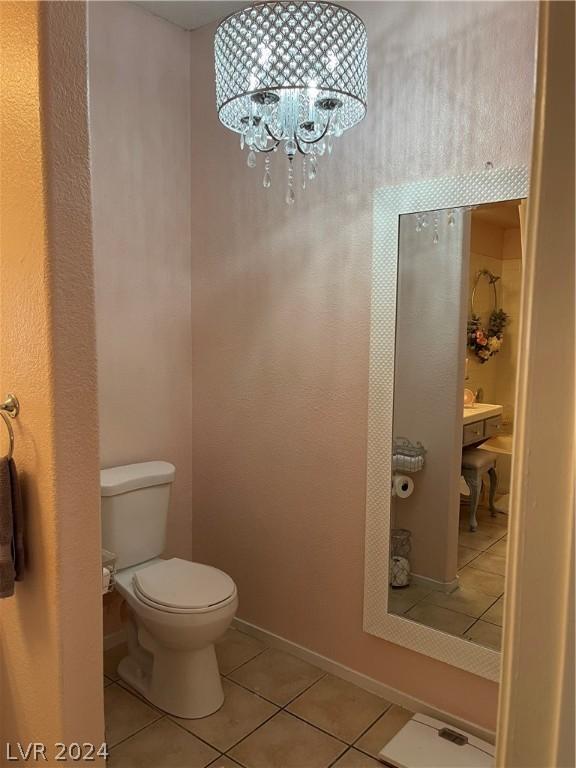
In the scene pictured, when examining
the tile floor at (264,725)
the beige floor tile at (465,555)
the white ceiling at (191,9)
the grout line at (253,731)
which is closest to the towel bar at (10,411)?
the tile floor at (264,725)

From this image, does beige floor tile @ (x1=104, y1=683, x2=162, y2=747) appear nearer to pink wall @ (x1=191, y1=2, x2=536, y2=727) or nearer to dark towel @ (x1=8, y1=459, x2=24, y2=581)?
pink wall @ (x1=191, y1=2, x2=536, y2=727)

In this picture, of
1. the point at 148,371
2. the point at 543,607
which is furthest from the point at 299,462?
the point at 543,607

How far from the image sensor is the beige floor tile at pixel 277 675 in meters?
2.45

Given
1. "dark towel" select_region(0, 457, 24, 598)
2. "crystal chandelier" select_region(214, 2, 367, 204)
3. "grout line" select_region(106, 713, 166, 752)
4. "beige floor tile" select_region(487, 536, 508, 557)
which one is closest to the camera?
"dark towel" select_region(0, 457, 24, 598)

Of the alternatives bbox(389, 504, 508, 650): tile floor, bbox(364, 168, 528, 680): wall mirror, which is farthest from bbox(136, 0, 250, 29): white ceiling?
bbox(389, 504, 508, 650): tile floor

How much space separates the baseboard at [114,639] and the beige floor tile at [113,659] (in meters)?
0.01

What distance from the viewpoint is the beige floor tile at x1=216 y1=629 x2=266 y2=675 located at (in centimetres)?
265

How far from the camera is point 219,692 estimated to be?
7.77 feet

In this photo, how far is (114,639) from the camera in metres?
2.78

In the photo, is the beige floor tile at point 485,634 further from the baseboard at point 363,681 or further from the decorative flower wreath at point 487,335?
the decorative flower wreath at point 487,335

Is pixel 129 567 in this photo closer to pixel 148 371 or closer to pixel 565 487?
pixel 148 371

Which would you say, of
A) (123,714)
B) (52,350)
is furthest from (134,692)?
(52,350)

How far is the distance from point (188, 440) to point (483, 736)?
1.78 m

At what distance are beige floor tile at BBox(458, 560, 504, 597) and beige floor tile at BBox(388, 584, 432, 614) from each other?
17 cm
